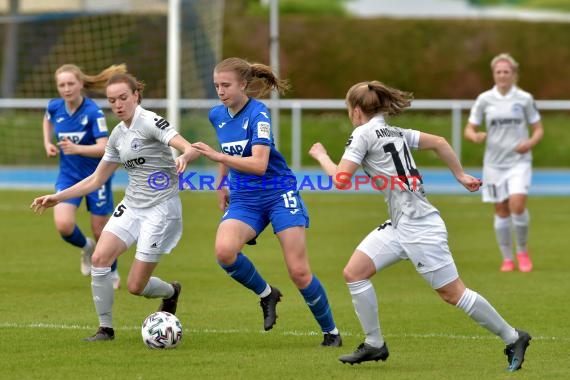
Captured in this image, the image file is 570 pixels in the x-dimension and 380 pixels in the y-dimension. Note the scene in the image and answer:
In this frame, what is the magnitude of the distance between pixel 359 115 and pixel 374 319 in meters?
1.28

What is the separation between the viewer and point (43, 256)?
1441cm

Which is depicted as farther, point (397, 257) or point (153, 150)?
point (153, 150)

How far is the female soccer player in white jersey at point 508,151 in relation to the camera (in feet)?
44.2

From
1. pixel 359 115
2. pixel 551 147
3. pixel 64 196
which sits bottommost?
pixel 551 147

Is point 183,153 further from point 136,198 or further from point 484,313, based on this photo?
point 484,313

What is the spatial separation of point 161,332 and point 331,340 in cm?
117

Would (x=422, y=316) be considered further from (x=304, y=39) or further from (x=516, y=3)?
(x=516, y=3)

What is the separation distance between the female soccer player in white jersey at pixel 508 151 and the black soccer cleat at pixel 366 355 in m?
6.06

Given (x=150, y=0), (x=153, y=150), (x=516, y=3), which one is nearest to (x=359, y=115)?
(x=153, y=150)

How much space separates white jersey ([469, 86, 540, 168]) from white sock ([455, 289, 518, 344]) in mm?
6314

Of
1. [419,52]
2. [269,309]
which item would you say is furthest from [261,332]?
[419,52]

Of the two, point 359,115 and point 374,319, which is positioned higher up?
point 359,115

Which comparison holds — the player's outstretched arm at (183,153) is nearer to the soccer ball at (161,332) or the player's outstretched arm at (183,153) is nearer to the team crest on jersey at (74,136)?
the soccer ball at (161,332)

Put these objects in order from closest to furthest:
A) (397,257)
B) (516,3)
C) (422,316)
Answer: (397,257) → (422,316) → (516,3)
